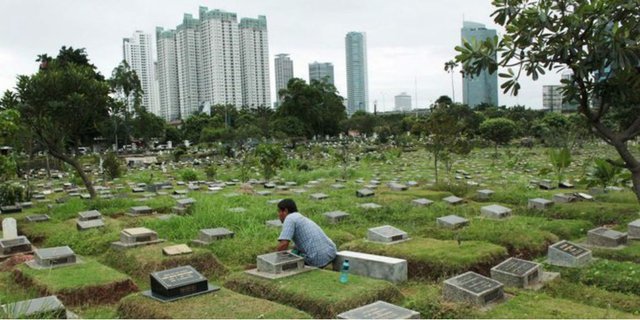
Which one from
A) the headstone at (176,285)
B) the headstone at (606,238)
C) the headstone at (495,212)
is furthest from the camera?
the headstone at (495,212)

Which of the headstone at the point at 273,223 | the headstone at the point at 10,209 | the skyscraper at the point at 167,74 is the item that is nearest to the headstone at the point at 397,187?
the headstone at the point at 273,223

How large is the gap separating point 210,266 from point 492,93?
67690mm

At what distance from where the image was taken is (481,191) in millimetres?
13328

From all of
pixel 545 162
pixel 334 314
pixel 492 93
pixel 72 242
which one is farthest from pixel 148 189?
pixel 492 93

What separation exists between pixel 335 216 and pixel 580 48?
18.7 ft

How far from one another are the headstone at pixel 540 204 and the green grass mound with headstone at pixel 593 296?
5.06m

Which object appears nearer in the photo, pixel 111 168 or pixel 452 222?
pixel 452 222

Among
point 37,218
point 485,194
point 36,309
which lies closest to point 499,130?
point 485,194

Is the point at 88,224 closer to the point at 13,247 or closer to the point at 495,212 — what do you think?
the point at 13,247

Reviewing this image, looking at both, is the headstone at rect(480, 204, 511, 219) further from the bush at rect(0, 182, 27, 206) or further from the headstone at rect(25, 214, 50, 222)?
the bush at rect(0, 182, 27, 206)

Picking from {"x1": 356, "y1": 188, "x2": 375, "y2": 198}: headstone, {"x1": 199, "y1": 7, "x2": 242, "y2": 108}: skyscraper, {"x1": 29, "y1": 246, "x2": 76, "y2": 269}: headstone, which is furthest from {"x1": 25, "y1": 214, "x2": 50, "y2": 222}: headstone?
{"x1": 199, "y1": 7, "x2": 242, "y2": 108}: skyscraper

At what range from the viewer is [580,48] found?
596cm

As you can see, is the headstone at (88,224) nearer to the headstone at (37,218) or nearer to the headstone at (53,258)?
the headstone at (37,218)

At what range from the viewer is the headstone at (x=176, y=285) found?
217 inches
